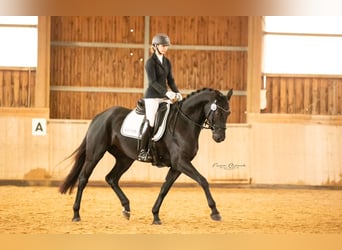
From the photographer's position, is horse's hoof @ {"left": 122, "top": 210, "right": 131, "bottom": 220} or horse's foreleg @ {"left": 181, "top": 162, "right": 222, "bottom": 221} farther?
horse's hoof @ {"left": 122, "top": 210, "right": 131, "bottom": 220}

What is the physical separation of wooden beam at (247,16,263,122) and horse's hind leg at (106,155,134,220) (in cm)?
266

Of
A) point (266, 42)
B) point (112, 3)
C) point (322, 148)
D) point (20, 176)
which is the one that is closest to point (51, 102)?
point (20, 176)

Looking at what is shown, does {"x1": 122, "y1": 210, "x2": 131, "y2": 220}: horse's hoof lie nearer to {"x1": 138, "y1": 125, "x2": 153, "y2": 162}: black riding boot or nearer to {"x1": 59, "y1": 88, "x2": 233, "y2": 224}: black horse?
{"x1": 59, "y1": 88, "x2": 233, "y2": 224}: black horse

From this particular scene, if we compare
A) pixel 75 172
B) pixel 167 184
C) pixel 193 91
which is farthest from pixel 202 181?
pixel 193 91

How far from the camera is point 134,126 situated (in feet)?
17.3

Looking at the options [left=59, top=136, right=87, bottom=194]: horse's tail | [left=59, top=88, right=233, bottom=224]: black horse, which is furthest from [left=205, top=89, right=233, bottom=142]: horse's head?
[left=59, top=136, right=87, bottom=194]: horse's tail

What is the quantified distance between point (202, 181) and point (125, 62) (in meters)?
3.40

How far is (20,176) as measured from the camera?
7434 mm

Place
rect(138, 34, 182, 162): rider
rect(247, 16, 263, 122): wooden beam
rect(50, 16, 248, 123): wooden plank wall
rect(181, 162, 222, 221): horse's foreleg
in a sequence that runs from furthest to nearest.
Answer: rect(50, 16, 248, 123): wooden plank wall
rect(247, 16, 263, 122): wooden beam
rect(138, 34, 182, 162): rider
rect(181, 162, 222, 221): horse's foreleg

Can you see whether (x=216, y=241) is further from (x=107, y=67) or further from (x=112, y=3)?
(x=107, y=67)

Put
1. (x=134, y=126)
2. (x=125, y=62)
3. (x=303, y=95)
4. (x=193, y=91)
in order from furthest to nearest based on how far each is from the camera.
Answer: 1. (x=125, y=62)
2. (x=303, y=95)
3. (x=193, y=91)
4. (x=134, y=126)

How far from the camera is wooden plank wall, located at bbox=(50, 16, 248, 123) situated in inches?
307

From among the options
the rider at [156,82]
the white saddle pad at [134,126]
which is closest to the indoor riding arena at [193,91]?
the white saddle pad at [134,126]

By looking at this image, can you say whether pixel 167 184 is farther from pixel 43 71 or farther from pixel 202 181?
pixel 43 71
